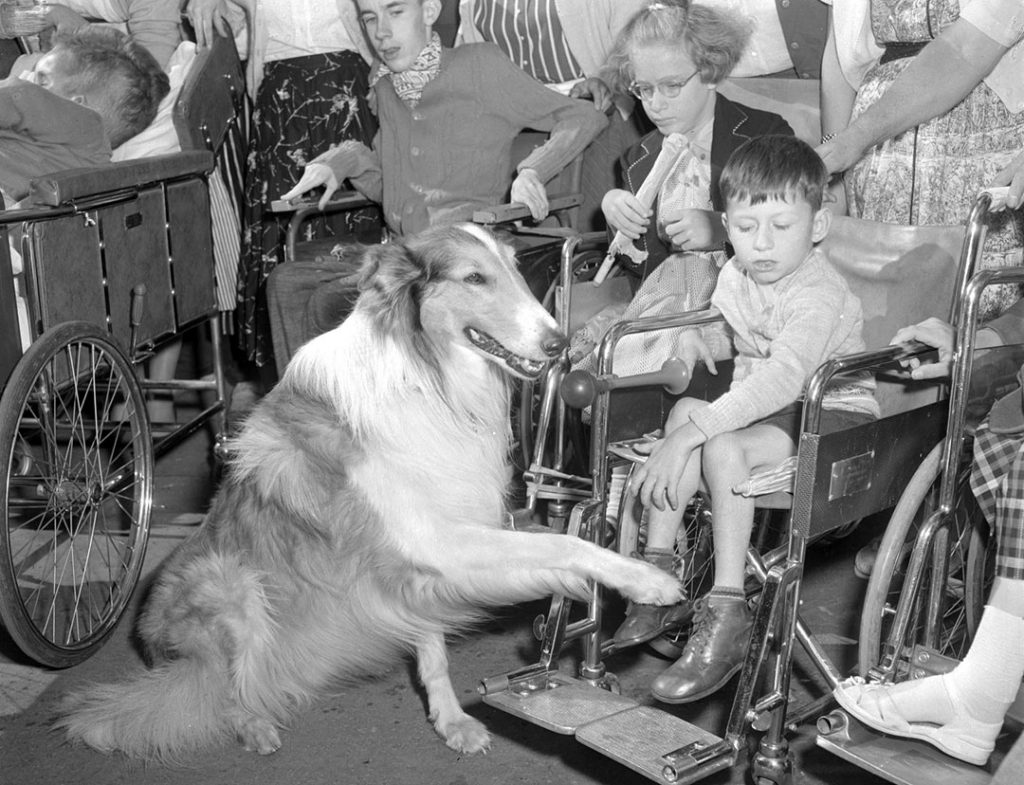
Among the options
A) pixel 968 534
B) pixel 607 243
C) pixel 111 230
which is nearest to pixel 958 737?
pixel 968 534

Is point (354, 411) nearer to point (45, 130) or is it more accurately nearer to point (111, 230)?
point (111, 230)

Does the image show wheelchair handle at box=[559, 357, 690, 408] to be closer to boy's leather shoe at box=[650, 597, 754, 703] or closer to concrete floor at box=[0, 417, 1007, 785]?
boy's leather shoe at box=[650, 597, 754, 703]

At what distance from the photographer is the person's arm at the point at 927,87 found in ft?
9.75

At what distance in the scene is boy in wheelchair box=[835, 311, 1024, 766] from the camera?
2092 mm

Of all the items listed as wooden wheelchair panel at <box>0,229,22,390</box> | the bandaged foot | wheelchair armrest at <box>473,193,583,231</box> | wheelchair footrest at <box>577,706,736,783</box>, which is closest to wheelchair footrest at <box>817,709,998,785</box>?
the bandaged foot

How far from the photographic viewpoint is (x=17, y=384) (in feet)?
9.84

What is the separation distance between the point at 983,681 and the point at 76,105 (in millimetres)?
3243

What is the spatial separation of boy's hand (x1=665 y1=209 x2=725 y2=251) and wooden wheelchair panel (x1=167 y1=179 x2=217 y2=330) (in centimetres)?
183

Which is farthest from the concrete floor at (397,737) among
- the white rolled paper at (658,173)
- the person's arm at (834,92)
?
the person's arm at (834,92)

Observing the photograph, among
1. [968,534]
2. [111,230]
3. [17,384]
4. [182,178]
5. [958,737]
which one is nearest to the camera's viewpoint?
[958,737]

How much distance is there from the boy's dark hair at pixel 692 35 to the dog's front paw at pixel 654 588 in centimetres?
162

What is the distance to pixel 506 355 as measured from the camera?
2.71m

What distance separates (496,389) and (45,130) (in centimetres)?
192

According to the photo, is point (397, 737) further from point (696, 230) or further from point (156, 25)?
point (156, 25)
